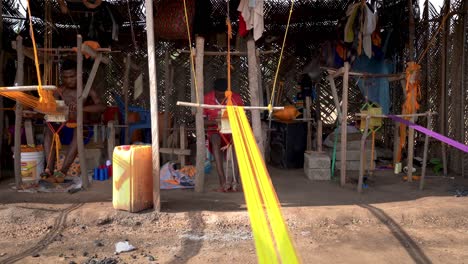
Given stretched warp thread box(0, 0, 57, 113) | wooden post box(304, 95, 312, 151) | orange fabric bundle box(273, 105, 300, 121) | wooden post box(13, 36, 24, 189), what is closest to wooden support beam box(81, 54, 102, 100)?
stretched warp thread box(0, 0, 57, 113)

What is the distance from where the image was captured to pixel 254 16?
11.5ft

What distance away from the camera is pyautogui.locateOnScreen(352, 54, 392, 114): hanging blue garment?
4922mm

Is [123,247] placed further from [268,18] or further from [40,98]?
[268,18]

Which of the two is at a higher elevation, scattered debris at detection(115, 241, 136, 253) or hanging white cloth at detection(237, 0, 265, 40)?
hanging white cloth at detection(237, 0, 265, 40)

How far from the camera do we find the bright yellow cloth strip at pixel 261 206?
1.68 m

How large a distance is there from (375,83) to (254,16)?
7.39ft

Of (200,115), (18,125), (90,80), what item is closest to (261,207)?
(200,115)

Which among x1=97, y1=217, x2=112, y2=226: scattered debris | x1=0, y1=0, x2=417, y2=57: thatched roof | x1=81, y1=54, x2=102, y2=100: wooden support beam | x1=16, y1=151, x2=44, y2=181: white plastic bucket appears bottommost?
x1=97, y1=217, x2=112, y2=226: scattered debris

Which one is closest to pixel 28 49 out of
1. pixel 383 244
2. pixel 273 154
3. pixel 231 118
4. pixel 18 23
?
pixel 18 23

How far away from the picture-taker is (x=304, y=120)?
541 centimetres

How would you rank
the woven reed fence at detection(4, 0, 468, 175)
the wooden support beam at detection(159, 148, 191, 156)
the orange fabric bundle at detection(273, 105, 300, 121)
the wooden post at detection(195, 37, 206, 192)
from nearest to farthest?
the wooden post at detection(195, 37, 206, 192) → the wooden support beam at detection(159, 148, 191, 156) → the woven reed fence at detection(4, 0, 468, 175) → the orange fabric bundle at detection(273, 105, 300, 121)

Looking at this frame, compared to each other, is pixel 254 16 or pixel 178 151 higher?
pixel 254 16

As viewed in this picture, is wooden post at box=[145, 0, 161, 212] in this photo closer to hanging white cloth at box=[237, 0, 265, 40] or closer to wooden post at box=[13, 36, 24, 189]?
hanging white cloth at box=[237, 0, 265, 40]

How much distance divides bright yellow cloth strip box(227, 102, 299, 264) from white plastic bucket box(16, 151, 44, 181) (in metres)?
2.65
